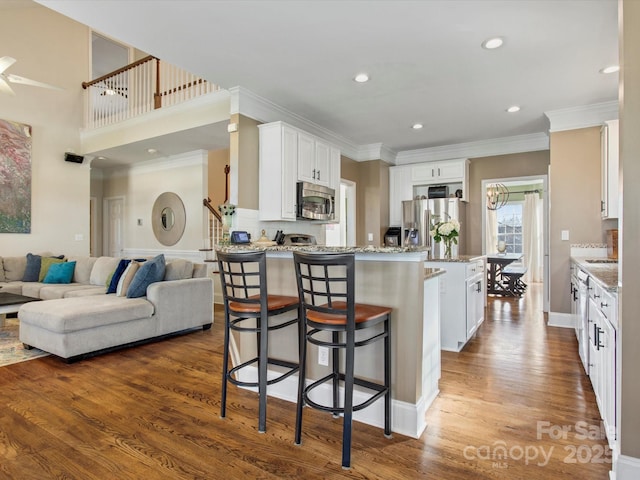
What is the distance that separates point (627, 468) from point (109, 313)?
3979mm

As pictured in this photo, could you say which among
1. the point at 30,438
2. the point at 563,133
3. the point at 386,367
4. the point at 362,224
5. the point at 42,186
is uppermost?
the point at 563,133

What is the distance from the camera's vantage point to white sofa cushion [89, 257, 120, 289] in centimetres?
543

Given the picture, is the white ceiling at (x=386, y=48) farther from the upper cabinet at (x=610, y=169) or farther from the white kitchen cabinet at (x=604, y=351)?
the white kitchen cabinet at (x=604, y=351)

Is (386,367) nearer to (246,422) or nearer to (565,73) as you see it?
(246,422)

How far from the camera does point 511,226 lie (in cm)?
973

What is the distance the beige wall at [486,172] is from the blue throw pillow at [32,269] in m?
6.98

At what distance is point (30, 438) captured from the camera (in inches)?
82.4

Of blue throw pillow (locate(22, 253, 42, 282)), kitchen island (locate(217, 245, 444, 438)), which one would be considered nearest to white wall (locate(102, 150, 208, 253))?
blue throw pillow (locate(22, 253, 42, 282))

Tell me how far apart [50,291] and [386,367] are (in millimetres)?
4961

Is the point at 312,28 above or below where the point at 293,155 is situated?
above

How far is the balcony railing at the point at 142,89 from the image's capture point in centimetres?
482

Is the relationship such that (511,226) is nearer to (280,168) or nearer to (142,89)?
(280,168)

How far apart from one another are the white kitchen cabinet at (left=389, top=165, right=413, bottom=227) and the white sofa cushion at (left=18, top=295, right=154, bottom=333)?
423 centimetres

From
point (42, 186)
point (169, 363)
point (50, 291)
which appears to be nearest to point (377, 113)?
point (169, 363)
